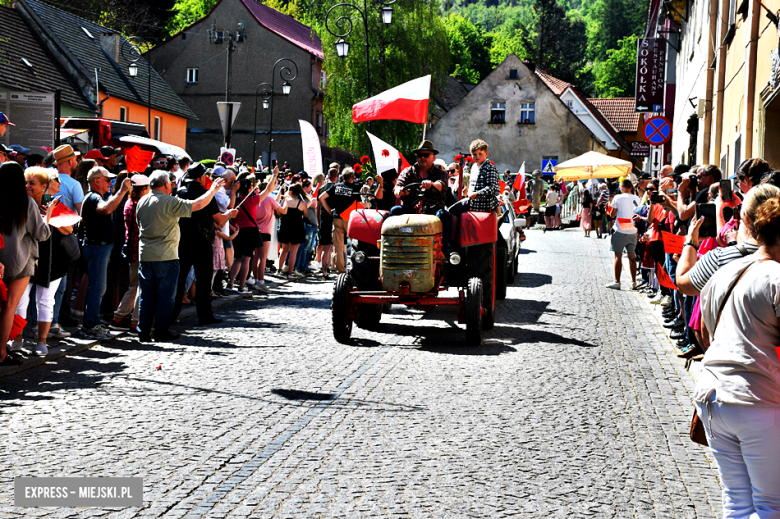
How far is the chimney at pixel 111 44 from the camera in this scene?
4247cm

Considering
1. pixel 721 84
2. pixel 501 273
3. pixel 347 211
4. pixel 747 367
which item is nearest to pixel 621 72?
pixel 721 84

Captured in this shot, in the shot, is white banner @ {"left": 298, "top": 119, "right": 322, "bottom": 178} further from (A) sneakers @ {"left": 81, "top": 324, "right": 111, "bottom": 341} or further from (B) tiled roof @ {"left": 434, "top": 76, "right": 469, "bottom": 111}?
(B) tiled roof @ {"left": 434, "top": 76, "right": 469, "bottom": 111}

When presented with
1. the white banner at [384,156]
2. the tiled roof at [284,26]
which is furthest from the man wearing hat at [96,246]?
the tiled roof at [284,26]

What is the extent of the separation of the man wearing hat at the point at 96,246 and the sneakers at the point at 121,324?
485mm

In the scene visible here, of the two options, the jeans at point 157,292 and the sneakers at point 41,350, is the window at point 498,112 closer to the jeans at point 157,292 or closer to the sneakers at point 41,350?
the jeans at point 157,292

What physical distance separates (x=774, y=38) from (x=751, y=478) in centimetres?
1098

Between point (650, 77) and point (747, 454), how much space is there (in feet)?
119

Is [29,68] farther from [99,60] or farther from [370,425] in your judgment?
[370,425]

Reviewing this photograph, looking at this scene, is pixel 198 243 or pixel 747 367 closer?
pixel 747 367

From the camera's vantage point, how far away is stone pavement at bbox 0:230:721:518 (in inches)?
207

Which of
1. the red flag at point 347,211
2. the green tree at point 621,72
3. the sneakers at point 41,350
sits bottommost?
the sneakers at point 41,350

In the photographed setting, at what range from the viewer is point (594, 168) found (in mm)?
36125

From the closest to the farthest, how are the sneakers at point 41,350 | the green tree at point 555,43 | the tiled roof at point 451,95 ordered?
the sneakers at point 41,350 → the tiled roof at point 451,95 → the green tree at point 555,43

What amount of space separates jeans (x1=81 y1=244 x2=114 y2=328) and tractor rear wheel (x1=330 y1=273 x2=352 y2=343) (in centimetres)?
259
